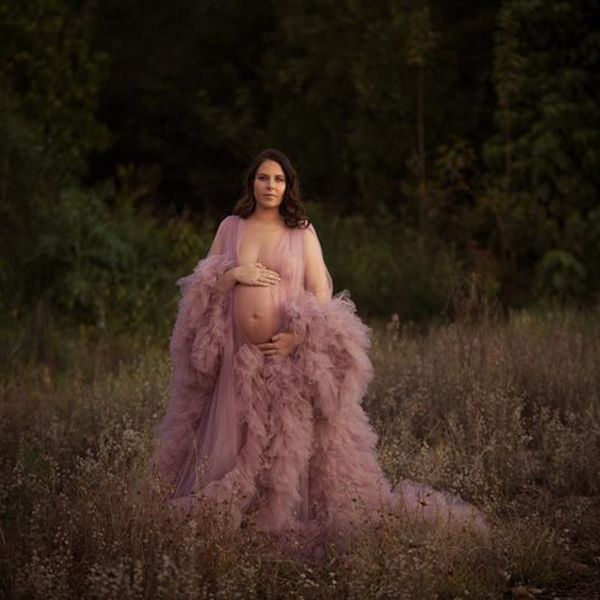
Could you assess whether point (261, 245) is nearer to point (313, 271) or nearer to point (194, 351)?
point (313, 271)

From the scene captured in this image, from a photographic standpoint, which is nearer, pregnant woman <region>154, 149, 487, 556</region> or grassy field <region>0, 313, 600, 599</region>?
grassy field <region>0, 313, 600, 599</region>

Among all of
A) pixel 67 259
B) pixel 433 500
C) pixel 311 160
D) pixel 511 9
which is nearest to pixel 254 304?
pixel 433 500

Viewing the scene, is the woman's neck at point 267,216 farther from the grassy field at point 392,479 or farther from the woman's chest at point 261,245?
the grassy field at point 392,479

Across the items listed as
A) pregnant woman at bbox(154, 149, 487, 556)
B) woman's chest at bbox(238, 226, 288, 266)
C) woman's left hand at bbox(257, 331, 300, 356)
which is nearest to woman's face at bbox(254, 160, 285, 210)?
pregnant woman at bbox(154, 149, 487, 556)

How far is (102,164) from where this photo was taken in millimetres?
19031

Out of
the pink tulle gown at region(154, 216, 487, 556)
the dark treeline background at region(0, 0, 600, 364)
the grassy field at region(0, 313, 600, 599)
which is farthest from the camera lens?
the dark treeline background at region(0, 0, 600, 364)

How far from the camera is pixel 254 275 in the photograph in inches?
186

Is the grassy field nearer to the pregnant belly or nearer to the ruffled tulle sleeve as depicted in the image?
the ruffled tulle sleeve

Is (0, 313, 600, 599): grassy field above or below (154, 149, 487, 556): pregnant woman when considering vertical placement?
below

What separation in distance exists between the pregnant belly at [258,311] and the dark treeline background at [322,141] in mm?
4421

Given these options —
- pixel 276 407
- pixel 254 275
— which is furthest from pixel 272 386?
pixel 254 275

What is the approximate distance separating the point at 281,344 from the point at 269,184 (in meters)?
0.69

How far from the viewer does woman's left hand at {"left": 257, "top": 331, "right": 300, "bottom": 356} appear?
473 centimetres

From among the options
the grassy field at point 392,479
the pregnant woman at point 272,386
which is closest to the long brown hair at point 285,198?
the pregnant woman at point 272,386
